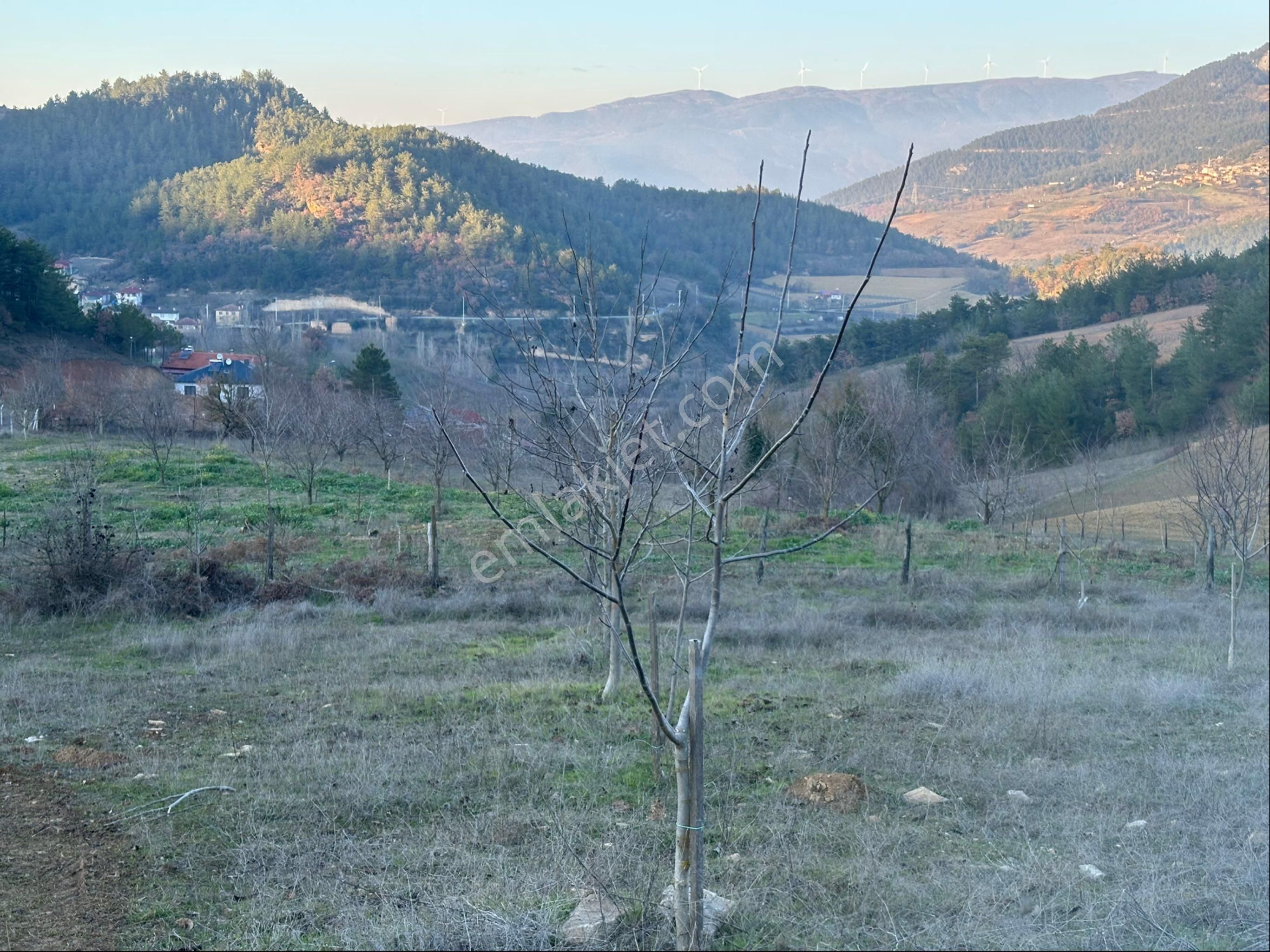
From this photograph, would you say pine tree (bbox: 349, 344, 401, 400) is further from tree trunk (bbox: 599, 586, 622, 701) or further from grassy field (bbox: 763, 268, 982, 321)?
grassy field (bbox: 763, 268, 982, 321)

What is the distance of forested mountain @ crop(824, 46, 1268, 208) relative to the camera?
120188 mm

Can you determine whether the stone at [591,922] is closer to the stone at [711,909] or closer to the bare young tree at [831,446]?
the stone at [711,909]

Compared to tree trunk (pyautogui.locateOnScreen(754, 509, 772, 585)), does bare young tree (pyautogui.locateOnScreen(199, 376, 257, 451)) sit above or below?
above

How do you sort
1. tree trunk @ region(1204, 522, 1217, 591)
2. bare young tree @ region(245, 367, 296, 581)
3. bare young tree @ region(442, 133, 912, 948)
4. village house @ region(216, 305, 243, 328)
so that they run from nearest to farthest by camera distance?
1. bare young tree @ region(442, 133, 912, 948)
2. tree trunk @ region(1204, 522, 1217, 591)
3. bare young tree @ region(245, 367, 296, 581)
4. village house @ region(216, 305, 243, 328)

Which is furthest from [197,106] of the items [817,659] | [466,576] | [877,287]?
[817,659]

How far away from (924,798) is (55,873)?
14.0 feet

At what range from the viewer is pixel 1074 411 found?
3422cm

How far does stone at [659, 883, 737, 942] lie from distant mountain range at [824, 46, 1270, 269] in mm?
88628

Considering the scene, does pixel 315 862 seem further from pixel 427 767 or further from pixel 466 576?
pixel 466 576

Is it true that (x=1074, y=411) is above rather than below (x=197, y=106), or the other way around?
below

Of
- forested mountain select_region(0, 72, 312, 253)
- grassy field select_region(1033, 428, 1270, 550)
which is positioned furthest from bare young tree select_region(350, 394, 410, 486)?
forested mountain select_region(0, 72, 312, 253)

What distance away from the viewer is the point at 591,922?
11.9ft

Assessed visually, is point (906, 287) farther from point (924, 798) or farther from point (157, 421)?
point (924, 798)

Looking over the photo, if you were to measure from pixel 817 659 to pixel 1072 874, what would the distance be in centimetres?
560
